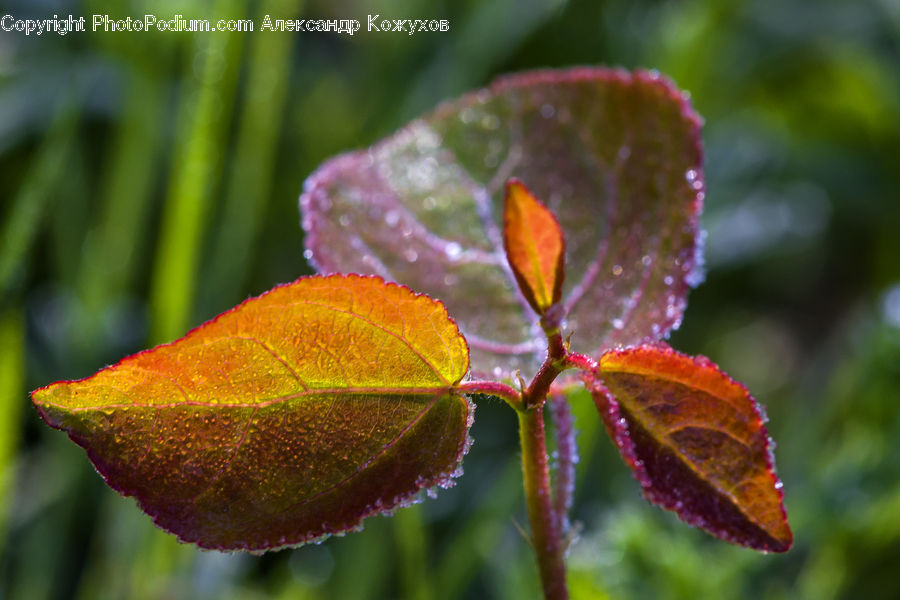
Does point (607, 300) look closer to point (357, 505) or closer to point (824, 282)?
point (357, 505)

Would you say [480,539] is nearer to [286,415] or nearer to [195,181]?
[195,181]

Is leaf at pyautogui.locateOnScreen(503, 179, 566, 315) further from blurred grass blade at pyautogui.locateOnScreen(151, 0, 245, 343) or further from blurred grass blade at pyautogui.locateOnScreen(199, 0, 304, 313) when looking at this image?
blurred grass blade at pyautogui.locateOnScreen(199, 0, 304, 313)

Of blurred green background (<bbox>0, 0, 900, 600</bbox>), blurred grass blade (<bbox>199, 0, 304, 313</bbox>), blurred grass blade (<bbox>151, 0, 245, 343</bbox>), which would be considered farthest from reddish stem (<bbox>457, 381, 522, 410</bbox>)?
blurred grass blade (<bbox>199, 0, 304, 313</bbox>)

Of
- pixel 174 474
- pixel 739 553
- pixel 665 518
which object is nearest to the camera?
pixel 174 474

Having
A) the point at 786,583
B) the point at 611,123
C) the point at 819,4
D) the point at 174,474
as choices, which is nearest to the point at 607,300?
the point at 611,123

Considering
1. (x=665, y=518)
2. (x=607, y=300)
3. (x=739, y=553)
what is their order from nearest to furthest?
1. (x=607, y=300)
2. (x=739, y=553)
3. (x=665, y=518)
